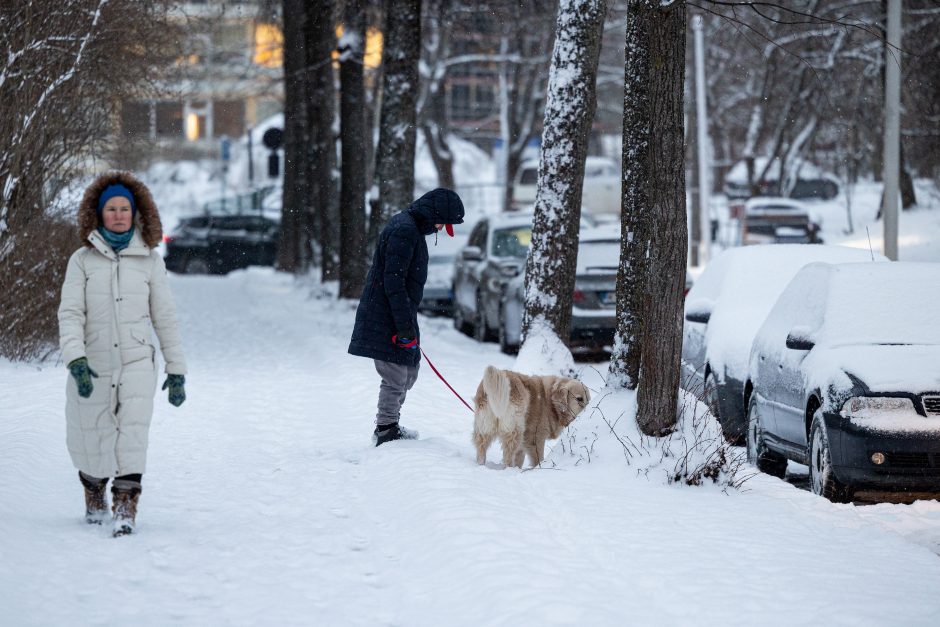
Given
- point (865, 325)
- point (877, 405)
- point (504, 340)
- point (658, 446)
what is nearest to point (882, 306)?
point (865, 325)

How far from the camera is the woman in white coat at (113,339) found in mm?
6613

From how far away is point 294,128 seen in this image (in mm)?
31359

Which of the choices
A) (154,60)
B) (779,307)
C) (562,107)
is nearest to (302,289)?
(154,60)

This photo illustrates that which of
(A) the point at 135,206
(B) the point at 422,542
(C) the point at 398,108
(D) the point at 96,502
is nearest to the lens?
(B) the point at 422,542

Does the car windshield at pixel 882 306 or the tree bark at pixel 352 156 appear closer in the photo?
the car windshield at pixel 882 306

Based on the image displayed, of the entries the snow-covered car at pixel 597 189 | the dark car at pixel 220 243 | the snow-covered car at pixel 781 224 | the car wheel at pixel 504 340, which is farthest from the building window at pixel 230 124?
the car wheel at pixel 504 340

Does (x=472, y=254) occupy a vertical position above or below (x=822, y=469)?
above

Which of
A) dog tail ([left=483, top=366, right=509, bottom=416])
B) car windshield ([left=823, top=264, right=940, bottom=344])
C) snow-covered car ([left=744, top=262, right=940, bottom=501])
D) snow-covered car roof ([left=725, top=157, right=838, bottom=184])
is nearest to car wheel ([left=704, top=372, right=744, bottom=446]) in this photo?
snow-covered car ([left=744, top=262, right=940, bottom=501])

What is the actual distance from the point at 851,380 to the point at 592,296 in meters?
8.00

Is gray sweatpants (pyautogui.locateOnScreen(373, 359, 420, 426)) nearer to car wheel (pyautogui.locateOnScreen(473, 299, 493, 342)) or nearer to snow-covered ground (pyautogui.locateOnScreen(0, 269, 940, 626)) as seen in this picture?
snow-covered ground (pyautogui.locateOnScreen(0, 269, 940, 626))

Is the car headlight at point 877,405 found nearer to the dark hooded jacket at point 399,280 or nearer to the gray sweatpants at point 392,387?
the dark hooded jacket at point 399,280

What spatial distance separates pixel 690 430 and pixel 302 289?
20.2 metres

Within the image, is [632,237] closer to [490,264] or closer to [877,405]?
[877,405]

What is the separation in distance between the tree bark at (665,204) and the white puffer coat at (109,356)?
3.42 m
